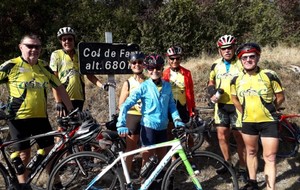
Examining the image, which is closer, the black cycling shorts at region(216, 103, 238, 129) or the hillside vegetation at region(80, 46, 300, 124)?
the black cycling shorts at region(216, 103, 238, 129)

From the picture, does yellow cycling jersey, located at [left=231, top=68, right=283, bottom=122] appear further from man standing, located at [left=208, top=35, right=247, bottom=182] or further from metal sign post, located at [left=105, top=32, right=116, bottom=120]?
metal sign post, located at [left=105, top=32, right=116, bottom=120]

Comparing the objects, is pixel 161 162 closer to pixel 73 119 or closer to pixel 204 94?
pixel 73 119

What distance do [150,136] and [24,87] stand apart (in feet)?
4.94

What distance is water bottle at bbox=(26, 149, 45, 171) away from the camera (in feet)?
12.7

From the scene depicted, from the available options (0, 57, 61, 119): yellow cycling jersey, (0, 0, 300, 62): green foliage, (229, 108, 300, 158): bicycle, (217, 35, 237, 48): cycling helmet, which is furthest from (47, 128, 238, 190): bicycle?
(0, 0, 300, 62): green foliage

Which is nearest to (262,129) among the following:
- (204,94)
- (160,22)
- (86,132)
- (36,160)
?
(86,132)

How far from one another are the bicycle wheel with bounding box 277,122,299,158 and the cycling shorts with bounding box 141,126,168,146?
2.74 m

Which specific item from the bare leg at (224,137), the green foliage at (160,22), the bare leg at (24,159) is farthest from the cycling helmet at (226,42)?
the green foliage at (160,22)

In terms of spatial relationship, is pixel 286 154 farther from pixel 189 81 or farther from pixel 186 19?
pixel 186 19

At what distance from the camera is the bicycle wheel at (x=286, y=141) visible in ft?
19.0

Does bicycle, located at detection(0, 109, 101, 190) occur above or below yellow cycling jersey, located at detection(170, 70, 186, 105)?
below

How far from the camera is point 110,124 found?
4.30m

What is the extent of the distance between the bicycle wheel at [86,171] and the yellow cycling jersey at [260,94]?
5.40 ft

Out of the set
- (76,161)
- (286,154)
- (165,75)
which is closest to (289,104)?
(286,154)
